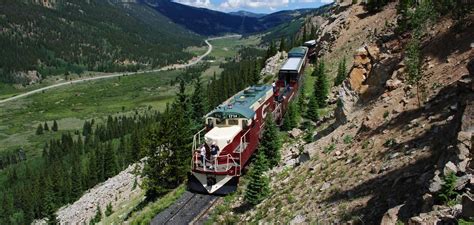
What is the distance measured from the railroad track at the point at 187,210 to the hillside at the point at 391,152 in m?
1.35

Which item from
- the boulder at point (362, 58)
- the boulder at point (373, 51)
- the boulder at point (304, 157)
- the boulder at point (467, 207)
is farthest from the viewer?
the boulder at point (362, 58)

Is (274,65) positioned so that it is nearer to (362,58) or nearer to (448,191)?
(362,58)

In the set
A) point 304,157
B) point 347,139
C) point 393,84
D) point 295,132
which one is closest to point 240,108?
point 295,132

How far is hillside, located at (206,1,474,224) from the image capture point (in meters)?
14.5

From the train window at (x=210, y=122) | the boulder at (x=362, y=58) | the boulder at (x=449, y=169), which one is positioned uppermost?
the boulder at (x=362, y=58)

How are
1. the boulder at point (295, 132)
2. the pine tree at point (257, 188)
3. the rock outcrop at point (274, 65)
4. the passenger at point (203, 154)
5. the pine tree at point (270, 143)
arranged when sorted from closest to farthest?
the pine tree at point (257, 188) < the passenger at point (203, 154) < the pine tree at point (270, 143) < the boulder at point (295, 132) < the rock outcrop at point (274, 65)

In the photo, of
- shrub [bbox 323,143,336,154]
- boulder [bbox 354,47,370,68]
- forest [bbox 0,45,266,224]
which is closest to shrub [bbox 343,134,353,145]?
shrub [bbox 323,143,336,154]

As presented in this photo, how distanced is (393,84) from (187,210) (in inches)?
729

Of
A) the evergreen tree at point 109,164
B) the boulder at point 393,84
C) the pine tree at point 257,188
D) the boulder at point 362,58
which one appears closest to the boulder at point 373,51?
the boulder at point 362,58

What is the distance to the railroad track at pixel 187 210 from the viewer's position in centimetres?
3241

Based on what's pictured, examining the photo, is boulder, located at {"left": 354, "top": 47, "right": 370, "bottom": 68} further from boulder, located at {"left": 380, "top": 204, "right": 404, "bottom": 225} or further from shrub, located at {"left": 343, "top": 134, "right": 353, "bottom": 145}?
boulder, located at {"left": 380, "top": 204, "right": 404, "bottom": 225}

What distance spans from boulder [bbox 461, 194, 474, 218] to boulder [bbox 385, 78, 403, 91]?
2073 cm

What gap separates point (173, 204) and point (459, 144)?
85.0 ft

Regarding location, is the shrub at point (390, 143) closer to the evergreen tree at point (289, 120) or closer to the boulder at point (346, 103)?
the boulder at point (346, 103)
